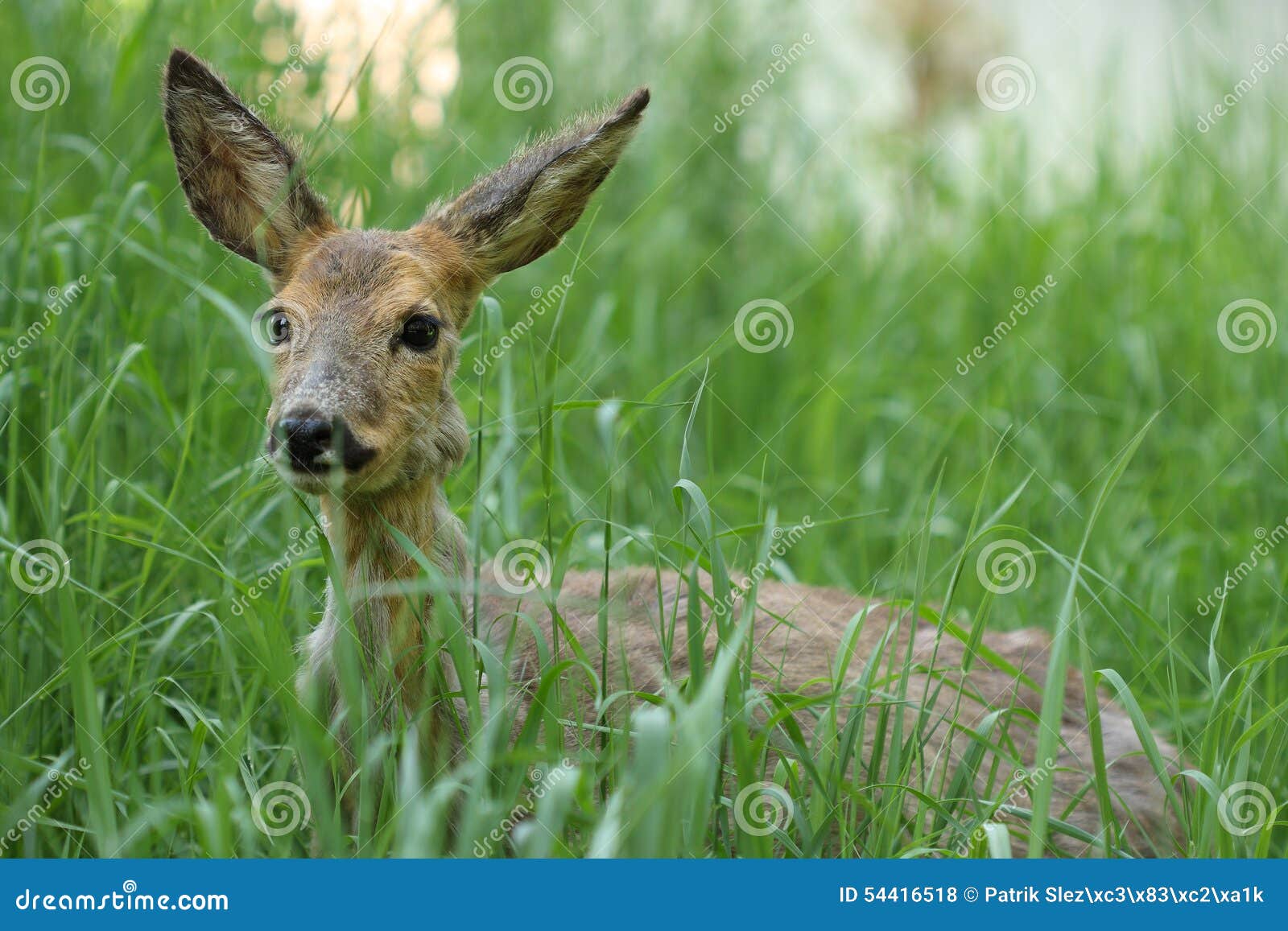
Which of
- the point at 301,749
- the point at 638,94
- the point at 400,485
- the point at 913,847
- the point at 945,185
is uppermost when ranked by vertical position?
the point at 945,185

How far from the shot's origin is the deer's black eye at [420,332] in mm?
3469

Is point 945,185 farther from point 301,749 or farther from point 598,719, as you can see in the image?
point 301,749

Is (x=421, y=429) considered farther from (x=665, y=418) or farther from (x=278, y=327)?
(x=665, y=418)

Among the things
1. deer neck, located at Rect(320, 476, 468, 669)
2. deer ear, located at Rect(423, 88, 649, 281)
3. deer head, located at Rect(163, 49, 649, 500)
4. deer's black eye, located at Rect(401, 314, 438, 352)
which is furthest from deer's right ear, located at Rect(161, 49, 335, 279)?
deer neck, located at Rect(320, 476, 468, 669)

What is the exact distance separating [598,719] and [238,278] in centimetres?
252

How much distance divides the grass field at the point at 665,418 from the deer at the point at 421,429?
17cm

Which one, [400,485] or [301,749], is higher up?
[400,485]

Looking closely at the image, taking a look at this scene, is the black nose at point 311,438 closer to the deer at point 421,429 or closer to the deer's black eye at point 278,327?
the deer at point 421,429

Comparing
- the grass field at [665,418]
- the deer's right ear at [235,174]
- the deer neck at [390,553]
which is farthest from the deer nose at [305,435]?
the deer's right ear at [235,174]

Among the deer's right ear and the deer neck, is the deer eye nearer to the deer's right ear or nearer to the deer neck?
the deer's right ear

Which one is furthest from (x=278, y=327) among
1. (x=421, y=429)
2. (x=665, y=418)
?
(x=665, y=418)

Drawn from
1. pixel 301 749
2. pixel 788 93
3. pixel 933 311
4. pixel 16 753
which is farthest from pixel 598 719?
pixel 788 93

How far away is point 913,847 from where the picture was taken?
9.76 feet

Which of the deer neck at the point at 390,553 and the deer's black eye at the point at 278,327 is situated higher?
the deer's black eye at the point at 278,327
